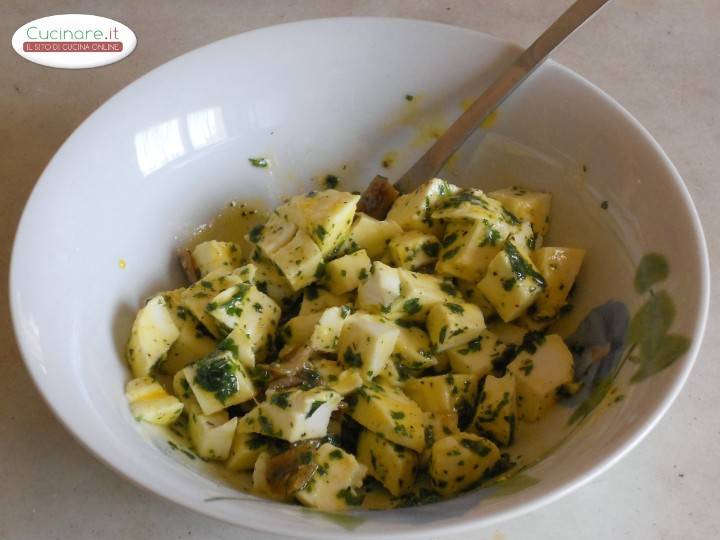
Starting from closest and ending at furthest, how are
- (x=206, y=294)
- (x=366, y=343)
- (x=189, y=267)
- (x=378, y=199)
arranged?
(x=366, y=343) → (x=206, y=294) → (x=189, y=267) → (x=378, y=199)

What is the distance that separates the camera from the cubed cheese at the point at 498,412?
43.9 inches

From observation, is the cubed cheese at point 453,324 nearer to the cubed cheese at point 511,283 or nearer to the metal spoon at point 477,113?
the cubed cheese at point 511,283

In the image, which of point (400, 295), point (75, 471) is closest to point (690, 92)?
point (400, 295)

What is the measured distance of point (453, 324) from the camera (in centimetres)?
116

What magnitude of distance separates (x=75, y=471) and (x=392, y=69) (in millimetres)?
Result: 921

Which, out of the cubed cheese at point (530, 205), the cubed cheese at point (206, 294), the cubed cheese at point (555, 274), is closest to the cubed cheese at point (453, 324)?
the cubed cheese at point (555, 274)

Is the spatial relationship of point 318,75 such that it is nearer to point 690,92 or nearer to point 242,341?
point 242,341

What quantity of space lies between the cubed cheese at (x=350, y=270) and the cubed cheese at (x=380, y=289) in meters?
0.04

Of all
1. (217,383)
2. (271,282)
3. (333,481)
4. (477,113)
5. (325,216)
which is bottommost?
(333,481)

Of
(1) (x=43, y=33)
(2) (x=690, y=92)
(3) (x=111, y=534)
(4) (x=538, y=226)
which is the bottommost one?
(3) (x=111, y=534)

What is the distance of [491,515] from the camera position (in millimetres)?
881

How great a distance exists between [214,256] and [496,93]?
1.95 feet
